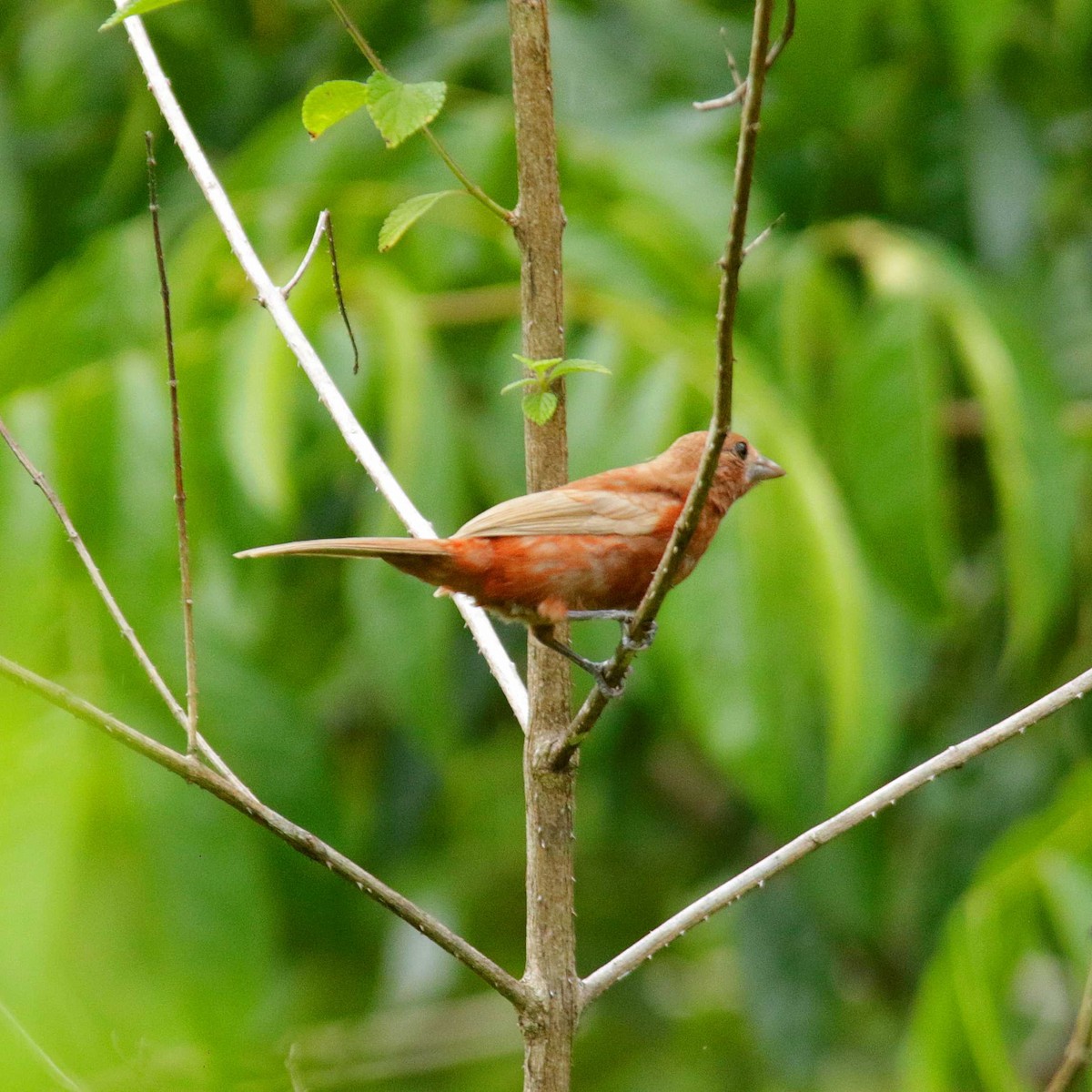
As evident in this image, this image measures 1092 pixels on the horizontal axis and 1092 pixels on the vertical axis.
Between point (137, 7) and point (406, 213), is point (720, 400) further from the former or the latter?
point (137, 7)

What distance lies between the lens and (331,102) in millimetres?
2240

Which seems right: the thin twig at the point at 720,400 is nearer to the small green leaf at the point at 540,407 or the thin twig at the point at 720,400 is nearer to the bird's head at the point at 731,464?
the small green leaf at the point at 540,407

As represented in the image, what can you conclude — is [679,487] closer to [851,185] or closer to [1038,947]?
[1038,947]

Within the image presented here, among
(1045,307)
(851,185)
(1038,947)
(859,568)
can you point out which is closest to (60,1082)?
(859,568)

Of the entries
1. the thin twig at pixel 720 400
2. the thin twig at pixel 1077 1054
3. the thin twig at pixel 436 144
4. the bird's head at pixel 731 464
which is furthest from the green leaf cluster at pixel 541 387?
the thin twig at pixel 1077 1054

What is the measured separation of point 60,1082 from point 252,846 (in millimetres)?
2295

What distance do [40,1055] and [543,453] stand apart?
154cm

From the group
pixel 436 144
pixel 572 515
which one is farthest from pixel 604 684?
pixel 572 515

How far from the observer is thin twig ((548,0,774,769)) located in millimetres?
1645

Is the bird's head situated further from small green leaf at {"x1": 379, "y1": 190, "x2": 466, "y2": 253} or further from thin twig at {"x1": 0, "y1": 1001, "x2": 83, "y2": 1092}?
thin twig at {"x1": 0, "y1": 1001, "x2": 83, "y2": 1092}

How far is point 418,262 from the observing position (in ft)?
14.4

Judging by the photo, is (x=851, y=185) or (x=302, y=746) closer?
(x=302, y=746)

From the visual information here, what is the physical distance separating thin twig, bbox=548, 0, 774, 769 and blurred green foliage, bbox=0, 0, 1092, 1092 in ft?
2.13

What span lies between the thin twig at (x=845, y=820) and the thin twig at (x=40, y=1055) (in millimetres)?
1084
